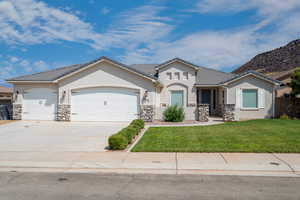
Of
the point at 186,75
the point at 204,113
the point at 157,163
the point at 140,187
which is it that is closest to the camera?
the point at 140,187

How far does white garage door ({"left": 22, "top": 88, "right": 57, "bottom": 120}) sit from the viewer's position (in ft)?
56.0

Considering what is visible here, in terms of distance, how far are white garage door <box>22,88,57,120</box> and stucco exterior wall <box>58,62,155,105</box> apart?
2.93 feet

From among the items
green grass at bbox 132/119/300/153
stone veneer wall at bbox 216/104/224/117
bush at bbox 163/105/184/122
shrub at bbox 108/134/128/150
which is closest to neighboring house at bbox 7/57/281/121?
bush at bbox 163/105/184/122

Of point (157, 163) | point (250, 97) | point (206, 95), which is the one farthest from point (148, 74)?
point (157, 163)

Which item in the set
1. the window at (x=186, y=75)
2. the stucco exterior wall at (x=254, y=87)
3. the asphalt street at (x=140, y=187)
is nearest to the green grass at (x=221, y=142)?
the asphalt street at (x=140, y=187)

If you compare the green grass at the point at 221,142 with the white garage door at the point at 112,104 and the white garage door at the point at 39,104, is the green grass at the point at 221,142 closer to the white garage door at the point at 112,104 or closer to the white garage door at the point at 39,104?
the white garage door at the point at 112,104

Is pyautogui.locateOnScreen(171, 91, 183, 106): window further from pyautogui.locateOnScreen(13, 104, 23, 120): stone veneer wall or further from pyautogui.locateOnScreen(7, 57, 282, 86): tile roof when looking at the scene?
pyautogui.locateOnScreen(13, 104, 23, 120): stone veneer wall

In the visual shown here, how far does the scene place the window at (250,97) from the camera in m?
17.8

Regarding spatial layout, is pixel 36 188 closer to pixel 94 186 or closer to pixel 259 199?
pixel 94 186

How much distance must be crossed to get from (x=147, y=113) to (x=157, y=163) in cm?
957

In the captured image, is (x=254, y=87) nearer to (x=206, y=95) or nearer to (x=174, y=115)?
(x=206, y=95)

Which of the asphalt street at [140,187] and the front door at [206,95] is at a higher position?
the front door at [206,95]

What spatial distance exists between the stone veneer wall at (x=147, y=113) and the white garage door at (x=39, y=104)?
679 cm

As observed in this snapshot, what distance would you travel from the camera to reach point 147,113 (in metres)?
16.1
